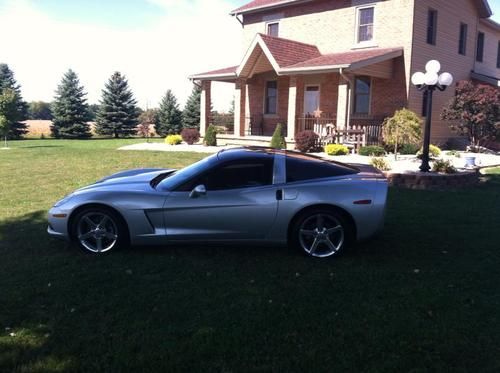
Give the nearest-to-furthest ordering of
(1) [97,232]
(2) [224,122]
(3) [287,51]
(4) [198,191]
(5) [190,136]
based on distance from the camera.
→ (4) [198,191], (1) [97,232], (3) [287,51], (5) [190,136], (2) [224,122]

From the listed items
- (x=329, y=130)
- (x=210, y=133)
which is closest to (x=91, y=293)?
(x=329, y=130)

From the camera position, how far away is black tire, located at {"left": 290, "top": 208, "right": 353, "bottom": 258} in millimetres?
5324

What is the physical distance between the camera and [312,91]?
22.3 meters

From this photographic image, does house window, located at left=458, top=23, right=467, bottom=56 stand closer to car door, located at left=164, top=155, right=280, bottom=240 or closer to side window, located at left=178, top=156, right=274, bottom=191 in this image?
side window, located at left=178, top=156, right=274, bottom=191

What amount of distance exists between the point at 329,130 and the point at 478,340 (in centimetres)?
1549

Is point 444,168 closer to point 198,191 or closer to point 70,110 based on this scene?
point 198,191

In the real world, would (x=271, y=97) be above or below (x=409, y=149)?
above

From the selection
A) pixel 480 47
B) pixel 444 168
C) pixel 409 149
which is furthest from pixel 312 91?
pixel 444 168

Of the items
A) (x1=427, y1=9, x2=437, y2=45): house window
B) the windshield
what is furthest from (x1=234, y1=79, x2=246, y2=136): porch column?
the windshield

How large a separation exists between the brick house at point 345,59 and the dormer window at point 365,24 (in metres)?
0.04

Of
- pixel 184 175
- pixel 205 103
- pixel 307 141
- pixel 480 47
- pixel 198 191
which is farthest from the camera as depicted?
pixel 480 47

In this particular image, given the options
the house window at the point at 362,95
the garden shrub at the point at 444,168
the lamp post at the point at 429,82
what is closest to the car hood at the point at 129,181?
the lamp post at the point at 429,82

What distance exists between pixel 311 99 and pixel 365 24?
4103 mm

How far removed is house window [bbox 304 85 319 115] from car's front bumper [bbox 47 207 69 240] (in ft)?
58.1
